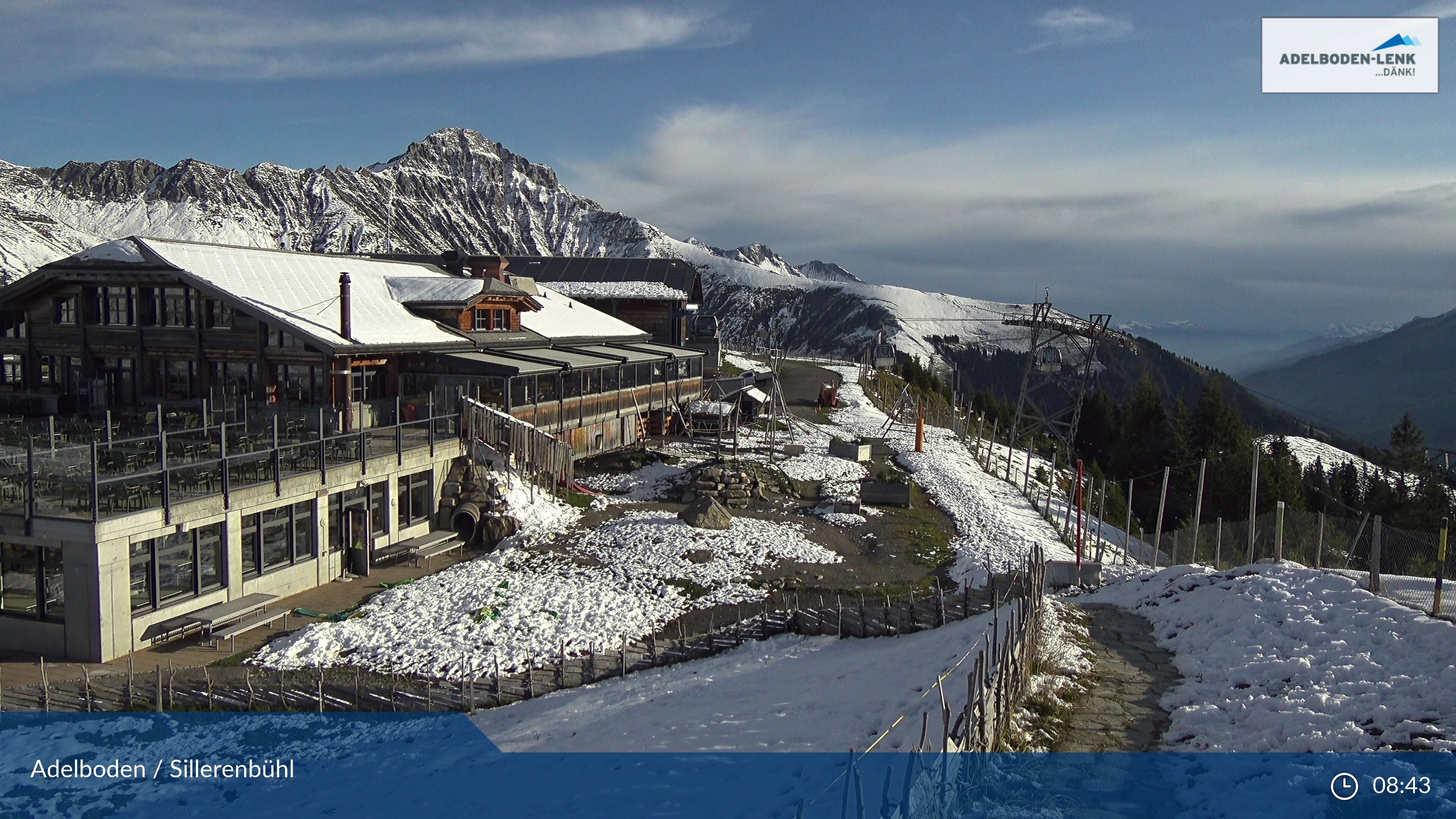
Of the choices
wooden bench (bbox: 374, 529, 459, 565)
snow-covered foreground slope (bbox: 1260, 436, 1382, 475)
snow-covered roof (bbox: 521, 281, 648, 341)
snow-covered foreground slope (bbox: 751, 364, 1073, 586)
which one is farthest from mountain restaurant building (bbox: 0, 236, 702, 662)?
snow-covered foreground slope (bbox: 1260, 436, 1382, 475)

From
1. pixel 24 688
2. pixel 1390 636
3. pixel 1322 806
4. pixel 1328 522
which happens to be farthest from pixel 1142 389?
pixel 24 688

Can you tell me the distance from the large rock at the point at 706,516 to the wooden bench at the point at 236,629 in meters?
12.2

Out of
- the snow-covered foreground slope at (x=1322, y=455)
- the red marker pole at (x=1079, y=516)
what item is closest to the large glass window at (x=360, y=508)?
the red marker pole at (x=1079, y=516)

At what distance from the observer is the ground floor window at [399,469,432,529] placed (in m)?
26.5

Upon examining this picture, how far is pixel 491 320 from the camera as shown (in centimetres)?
3772

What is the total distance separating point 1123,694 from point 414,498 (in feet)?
70.1

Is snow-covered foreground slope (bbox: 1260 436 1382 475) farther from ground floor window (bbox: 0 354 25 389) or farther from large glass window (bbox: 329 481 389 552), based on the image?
Answer: ground floor window (bbox: 0 354 25 389)

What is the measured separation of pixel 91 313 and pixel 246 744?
24127 mm

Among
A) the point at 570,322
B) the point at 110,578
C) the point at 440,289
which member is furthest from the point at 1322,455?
the point at 110,578

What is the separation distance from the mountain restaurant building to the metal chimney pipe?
8 centimetres

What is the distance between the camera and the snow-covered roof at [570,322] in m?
41.9

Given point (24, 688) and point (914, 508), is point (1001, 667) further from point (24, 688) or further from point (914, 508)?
point (914, 508)

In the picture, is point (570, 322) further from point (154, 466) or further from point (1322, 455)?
point (1322, 455)

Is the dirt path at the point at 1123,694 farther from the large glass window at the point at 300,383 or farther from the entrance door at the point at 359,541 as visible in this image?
the large glass window at the point at 300,383
